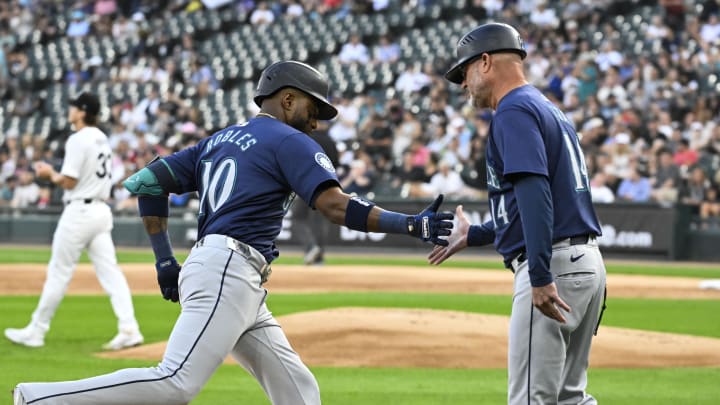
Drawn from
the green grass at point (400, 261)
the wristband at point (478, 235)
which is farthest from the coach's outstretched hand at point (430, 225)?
the green grass at point (400, 261)

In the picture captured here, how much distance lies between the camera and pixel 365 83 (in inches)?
1095

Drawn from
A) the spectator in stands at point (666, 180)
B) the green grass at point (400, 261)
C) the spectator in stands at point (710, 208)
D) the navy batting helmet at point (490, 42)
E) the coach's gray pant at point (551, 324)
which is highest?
the navy batting helmet at point (490, 42)

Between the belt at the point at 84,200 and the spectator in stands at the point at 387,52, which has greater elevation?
the spectator in stands at the point at 387,52

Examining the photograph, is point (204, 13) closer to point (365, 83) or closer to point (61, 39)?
point (61, 39)

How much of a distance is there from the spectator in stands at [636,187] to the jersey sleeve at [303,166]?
57.0 ft

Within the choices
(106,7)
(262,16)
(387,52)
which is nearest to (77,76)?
(106,7)

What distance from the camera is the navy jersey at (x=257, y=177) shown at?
478cm

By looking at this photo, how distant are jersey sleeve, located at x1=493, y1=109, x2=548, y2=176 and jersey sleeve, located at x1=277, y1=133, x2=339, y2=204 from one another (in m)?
0.74

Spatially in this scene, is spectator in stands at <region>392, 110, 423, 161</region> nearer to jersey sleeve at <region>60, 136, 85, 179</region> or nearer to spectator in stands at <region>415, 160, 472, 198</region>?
spectator in stands at <region>415, 160, 472, 198</region>

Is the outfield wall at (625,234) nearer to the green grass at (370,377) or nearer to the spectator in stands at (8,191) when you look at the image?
the spectator in stands at (8,191)

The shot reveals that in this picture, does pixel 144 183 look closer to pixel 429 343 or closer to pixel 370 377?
pixel 370 377

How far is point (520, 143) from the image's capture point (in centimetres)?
451

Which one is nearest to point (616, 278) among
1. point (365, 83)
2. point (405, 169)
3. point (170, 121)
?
point (405, 169)

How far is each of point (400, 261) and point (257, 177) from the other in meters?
18.0
